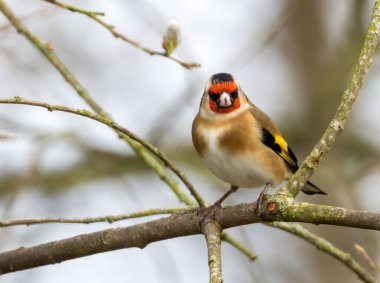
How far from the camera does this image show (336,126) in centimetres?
326

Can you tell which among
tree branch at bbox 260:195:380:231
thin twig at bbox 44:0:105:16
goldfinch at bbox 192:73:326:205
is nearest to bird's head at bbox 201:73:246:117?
goldfinch at bbox 192:73:326:205

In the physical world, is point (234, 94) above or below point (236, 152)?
above

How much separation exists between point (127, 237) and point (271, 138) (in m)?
1.54

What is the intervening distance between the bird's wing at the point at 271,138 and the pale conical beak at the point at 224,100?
21 cm

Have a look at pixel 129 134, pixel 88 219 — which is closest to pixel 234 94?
pixel 88 219

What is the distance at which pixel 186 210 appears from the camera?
3.81 metres

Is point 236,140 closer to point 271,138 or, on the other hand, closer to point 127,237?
point 271,138

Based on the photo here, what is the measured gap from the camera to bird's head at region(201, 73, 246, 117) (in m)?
4.78

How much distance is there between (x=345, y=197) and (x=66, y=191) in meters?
2.85

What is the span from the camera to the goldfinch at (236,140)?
457 centimetres

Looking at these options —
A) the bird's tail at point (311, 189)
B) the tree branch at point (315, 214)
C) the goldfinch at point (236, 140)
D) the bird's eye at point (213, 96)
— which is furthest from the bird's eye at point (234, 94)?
the tree branch at point (315, 214)

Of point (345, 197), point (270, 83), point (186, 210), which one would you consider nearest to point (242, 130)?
point (186, 210)

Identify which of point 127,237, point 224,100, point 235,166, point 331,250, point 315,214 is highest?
point 224,100

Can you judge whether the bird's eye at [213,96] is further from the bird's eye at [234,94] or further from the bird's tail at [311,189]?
the bird's tail at [311,189]
